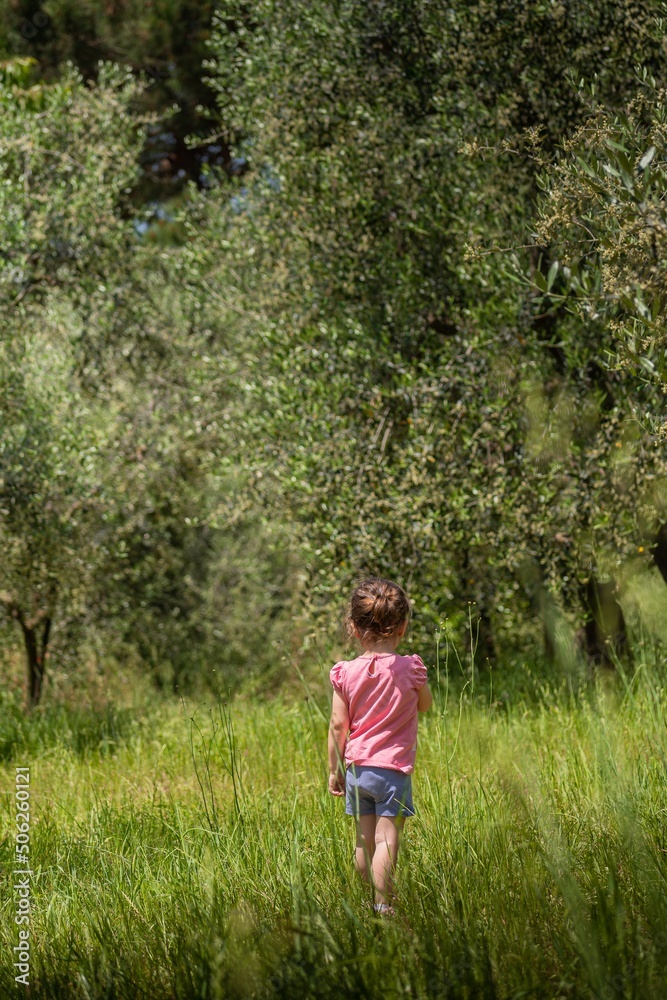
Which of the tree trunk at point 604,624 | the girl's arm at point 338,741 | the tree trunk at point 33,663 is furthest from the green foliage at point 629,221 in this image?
the tree trunk at point 33,663

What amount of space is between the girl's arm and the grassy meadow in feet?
0.59

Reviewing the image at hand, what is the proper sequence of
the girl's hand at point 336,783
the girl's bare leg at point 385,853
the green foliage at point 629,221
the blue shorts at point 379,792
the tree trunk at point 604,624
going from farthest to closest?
the tree trunk at point 604,624 → the green foliage at point 629,221 → the girl's hand at point 336,783 → the blue shorts at point 379,792 → the girl's bare leg at point 385,853

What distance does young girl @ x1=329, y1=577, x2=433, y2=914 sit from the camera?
3838mm

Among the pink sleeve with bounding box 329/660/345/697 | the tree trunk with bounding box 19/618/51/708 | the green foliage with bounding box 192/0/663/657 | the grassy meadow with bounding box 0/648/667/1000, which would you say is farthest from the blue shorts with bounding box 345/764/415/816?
the tree trunk with bounding box 19/618/51/708

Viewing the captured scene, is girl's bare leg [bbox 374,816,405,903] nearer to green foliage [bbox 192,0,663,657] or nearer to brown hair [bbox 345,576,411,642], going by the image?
brown hair [bbox 345,576,411,642]

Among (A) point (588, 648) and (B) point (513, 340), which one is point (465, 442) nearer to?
(B) point (513, 340)

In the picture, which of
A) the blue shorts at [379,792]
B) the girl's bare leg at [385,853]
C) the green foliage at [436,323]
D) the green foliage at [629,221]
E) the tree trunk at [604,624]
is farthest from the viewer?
the tree trunk at [604,624]

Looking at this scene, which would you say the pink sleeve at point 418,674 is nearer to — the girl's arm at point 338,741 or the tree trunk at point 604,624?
the girl's arm at point 338,741

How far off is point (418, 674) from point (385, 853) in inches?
29.1

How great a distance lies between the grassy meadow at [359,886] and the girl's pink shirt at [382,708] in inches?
7.5

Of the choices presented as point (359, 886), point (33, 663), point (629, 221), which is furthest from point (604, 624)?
point (33, 663)

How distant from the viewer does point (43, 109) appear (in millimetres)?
11172

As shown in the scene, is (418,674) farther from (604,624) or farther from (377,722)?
(604,624)

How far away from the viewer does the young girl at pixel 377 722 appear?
384 centimetres
